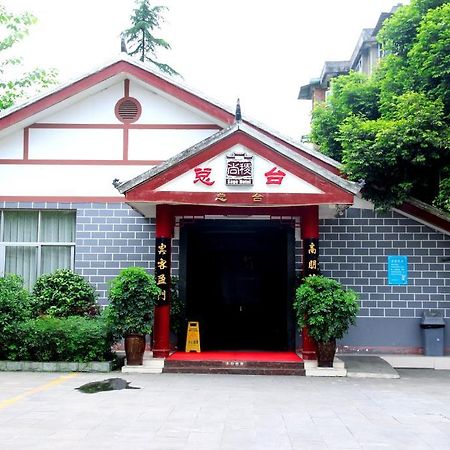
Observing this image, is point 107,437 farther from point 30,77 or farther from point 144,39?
point 144,39

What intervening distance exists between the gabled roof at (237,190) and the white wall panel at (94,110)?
2.79 metres

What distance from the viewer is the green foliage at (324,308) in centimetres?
971

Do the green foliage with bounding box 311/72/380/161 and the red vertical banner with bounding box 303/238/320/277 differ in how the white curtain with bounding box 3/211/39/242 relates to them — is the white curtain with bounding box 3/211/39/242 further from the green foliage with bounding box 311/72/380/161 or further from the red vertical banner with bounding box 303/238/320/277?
the green foliage with bounding box 311/72/380/161

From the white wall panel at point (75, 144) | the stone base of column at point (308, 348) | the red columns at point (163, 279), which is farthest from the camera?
the white wall panel at point (75, 144)

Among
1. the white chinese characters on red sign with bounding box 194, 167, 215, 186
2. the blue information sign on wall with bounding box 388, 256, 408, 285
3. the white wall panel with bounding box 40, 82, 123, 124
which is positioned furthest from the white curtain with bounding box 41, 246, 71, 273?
the blue information sign on wall with bounding box 388, 256, 408, 285

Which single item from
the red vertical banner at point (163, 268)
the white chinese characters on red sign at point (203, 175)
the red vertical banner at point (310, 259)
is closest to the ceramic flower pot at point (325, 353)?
the red vertical banner at point (310, 259)

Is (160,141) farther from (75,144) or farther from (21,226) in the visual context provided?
(21,226)

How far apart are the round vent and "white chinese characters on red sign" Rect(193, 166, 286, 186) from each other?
2.88 m

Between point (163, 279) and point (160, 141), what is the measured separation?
3.11 metres

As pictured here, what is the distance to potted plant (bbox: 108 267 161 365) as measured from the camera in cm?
988

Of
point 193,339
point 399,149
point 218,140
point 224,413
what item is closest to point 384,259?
point 399,149

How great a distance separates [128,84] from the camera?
1235 cm

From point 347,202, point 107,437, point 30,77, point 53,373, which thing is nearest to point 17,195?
point 53,373

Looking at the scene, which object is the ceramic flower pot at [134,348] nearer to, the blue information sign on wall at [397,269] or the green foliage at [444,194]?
the blue information sign on wall at [397,269]
